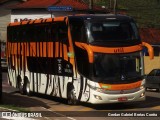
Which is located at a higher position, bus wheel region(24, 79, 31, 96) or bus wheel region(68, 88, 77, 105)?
bus wheel region(68, 88, 77, 105)

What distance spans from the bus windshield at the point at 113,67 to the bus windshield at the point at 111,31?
72cm

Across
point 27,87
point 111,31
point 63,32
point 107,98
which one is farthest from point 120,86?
point 27,87

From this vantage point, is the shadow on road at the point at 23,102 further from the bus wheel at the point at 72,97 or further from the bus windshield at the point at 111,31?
the bus windshield at the point at 111,31

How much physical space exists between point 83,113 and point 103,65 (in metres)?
2.12

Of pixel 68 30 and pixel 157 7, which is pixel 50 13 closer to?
pixel 157 7

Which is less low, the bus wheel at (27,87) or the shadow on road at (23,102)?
the shadow on road at (23,102)

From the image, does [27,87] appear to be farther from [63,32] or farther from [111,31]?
[111,31]

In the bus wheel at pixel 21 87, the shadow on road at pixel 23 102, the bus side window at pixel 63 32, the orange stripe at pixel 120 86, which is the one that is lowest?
the bus wheel at pixel 21 87

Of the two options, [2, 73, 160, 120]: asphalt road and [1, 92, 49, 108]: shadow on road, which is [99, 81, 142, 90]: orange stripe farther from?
[1, 92, 49, 108]: shadow on road

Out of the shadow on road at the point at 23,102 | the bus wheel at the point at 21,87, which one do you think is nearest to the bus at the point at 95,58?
the shadow on road at the point at 23,102

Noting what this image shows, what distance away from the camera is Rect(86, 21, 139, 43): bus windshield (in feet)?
62.9

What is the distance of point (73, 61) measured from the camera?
20.0m

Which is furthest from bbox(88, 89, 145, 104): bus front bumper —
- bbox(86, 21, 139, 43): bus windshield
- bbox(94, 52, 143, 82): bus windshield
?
bbox(86, 21, 139, 43): bus windshield

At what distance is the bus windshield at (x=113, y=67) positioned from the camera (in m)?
18.8
